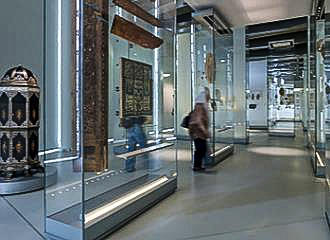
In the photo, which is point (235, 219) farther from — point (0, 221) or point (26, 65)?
point (26, 65)

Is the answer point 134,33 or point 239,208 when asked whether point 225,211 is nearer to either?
point 239,208

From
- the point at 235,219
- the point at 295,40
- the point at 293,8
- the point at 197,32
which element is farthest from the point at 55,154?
the point at 295,40

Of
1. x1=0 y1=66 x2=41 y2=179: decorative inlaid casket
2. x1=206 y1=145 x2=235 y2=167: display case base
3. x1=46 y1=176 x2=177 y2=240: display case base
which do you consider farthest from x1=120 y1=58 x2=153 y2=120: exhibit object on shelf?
x1=206 y1=145 x2=235 y2=167: display case base

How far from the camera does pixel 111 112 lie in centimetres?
445

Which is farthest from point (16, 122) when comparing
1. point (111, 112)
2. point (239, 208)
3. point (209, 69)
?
point (209, 69)

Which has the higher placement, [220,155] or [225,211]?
[220,155]

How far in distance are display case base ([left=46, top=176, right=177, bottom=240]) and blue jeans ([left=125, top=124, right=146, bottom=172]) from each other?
34.7 inches

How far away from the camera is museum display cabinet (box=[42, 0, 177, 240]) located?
3236 millimetres

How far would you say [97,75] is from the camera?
3879 mm

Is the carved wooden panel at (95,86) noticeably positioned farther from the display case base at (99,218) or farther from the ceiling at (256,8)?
the ceiling at (256,8)

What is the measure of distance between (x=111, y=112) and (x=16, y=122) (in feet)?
5.55

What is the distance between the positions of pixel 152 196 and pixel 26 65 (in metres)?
4.89

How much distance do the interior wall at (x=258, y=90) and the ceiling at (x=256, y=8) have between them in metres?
8.73

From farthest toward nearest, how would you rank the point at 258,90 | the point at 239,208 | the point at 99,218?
the point at 258,90, the point at 239,208, the point at 99,218
